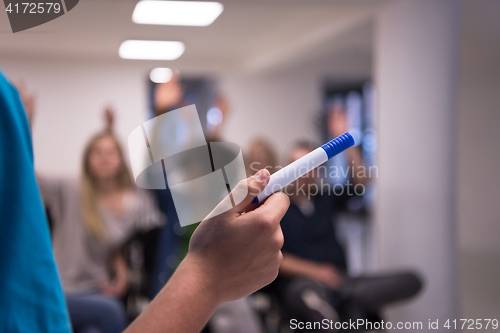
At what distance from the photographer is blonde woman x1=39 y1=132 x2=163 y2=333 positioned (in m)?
0.54

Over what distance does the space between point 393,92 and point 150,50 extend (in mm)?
541

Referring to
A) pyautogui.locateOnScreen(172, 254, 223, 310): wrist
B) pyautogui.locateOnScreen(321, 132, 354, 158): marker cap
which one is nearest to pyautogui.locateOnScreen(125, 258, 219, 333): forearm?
pyautogui.locateOnScreen(172, 254, 223, 310): wrist

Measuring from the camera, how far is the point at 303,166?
0.94 feet

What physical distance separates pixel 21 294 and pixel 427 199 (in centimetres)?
98

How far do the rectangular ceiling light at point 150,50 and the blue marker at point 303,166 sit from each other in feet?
0.86

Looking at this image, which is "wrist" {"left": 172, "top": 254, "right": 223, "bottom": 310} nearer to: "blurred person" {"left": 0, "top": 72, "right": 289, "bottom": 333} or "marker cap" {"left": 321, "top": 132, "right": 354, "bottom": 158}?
"blurred person" {"left": 0, "top": 72, "right": 289, "bottom": 333}

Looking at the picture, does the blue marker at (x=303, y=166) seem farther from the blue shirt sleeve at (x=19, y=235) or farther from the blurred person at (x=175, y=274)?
the blue shirt sleeve at (x=19, y=235)

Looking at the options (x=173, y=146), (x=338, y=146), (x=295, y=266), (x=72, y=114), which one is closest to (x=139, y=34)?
(x=173, y=146)

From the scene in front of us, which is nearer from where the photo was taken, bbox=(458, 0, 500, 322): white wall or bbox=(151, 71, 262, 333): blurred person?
bbox=(151, 71, 262, 333): blurred person

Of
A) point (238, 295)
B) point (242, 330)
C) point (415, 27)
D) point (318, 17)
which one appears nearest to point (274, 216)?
point (238, 295)

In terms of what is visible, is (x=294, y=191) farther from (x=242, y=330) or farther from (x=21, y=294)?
(x=242, y=330)

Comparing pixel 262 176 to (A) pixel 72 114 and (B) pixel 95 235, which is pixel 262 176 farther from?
(A) pixel 72 114

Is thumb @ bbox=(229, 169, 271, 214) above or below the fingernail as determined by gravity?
below

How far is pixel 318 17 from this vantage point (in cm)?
133
